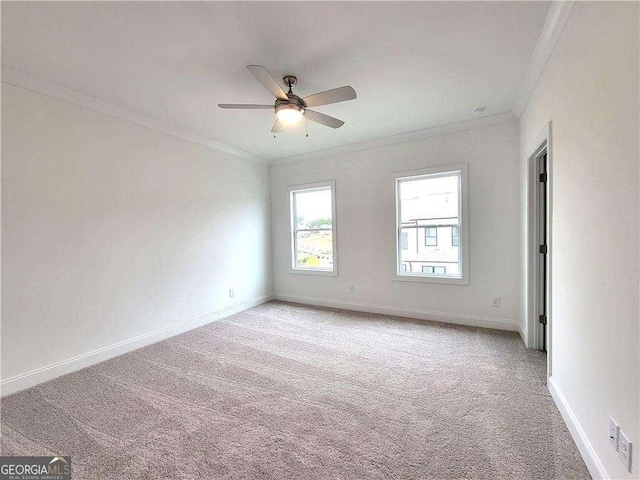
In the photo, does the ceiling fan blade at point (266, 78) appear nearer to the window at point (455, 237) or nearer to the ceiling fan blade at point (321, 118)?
the ceiling fan blade at point (321, 118)

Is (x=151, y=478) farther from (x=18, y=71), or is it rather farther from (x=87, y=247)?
(x=18, y=71)

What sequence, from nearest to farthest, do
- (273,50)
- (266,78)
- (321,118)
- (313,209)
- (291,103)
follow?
(266,78) < (273,50) < (291,103) < (321,118) < (313,209)

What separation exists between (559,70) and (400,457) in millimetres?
2729

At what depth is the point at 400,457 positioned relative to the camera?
1644 millimetres

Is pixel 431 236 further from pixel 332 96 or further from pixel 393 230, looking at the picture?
pixel 332 96

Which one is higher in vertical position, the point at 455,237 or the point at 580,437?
the point at 455,237

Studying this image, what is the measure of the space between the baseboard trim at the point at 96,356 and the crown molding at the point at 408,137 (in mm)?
2841

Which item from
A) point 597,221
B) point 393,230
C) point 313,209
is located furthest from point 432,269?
point 597,221

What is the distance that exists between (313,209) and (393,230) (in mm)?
1527

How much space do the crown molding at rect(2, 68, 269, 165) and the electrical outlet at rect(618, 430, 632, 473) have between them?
14.8ft

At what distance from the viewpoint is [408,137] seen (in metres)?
4.07

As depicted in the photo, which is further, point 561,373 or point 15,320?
Answer: point 15,320

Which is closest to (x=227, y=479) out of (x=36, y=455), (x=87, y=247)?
(x=36, y=455)

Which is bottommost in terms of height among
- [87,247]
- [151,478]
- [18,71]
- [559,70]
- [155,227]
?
[151,478]
